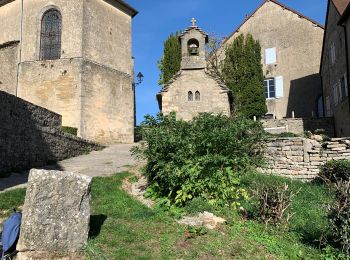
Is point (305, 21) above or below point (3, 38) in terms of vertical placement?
above

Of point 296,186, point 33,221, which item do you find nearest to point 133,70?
point 296,186

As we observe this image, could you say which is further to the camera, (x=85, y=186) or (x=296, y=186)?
(x=296, y=186)

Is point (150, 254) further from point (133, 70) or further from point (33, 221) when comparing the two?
point (133, 70)

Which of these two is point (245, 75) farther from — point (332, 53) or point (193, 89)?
point (193, 89)

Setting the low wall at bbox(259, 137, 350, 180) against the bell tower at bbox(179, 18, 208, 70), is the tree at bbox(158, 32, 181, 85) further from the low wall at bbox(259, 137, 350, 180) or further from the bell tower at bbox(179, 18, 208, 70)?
the low wall at bbox(259, 137, 350, 180)

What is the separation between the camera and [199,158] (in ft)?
32.5

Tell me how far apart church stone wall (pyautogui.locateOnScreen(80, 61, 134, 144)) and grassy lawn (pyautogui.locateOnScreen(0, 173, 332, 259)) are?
14.2m

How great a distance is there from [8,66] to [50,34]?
3.39m

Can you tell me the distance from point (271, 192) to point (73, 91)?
17.8m

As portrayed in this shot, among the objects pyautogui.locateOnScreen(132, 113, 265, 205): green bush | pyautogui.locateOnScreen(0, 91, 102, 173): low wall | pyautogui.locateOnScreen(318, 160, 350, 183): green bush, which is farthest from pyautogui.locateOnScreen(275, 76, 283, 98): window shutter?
pyautogui.locateOnScreen(132, 113, 265, 205): green bush

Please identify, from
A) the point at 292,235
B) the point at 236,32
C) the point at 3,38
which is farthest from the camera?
the point at 236,32

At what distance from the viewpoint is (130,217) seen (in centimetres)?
868

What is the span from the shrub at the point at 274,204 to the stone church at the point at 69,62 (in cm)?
1665

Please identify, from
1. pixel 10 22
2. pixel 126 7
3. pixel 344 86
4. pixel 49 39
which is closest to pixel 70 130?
pixel 49 39
